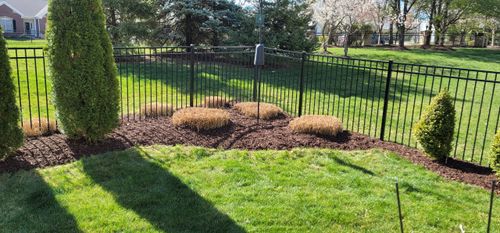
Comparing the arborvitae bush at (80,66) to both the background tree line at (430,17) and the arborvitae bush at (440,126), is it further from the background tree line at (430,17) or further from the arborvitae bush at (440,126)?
the background tree line at (430,17)

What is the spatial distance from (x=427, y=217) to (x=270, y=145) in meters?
2.43

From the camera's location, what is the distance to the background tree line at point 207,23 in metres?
14.0

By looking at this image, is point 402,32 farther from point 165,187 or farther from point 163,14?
point 165,187

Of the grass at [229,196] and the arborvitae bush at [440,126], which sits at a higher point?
the arborvitae bush at [440,126]

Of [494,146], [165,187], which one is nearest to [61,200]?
[165,187]

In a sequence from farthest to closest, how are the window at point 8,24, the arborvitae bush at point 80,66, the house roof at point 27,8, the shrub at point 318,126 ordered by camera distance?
the house roof at point 27,8 → the window at point 8,24 → the shrub at point 318,126 → the arborvitae bush at point 80,66

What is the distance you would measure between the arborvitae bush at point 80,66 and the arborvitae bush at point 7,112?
485mm

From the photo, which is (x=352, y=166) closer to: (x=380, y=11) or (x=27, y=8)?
(x=380, y=11)

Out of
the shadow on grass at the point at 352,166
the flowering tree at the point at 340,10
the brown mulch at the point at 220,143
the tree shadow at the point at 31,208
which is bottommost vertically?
the tree shadow at the point at 31,208

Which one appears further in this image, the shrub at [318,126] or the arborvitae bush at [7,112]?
the shrub at [318,126]

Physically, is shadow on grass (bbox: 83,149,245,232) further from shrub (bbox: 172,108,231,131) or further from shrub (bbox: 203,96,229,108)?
shrub (bbox: 203,96,229,108)

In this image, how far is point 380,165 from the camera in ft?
16.9

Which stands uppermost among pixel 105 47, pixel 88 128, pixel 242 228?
pixel 105 47

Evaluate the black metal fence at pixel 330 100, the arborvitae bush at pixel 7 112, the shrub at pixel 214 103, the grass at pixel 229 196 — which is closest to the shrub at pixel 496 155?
the grass at pixel 229 196
